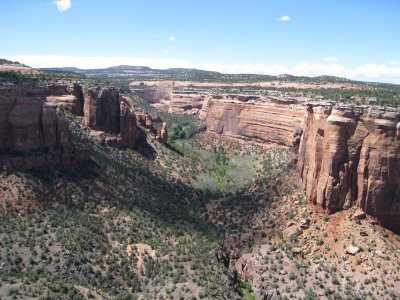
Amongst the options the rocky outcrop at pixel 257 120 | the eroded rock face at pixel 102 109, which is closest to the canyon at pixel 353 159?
the rocky outcrop at pixel 257 120

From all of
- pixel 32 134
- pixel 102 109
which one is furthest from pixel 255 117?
pixel 32 134

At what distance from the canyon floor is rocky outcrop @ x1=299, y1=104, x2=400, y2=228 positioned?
5.94 ft

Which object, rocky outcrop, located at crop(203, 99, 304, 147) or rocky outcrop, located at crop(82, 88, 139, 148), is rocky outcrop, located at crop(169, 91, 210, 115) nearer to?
rocky outcrop, located at crop(203, 99, 304, 147)

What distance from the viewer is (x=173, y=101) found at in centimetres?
16512

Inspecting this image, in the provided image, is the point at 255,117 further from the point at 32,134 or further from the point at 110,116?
the point at 32,134

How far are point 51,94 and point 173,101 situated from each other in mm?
79938

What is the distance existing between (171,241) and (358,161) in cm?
2552

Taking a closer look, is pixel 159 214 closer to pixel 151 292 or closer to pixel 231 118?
pixel 151 292

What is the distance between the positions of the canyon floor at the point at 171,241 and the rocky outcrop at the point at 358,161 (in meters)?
1.81

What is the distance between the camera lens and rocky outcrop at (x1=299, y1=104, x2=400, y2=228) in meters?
56.1

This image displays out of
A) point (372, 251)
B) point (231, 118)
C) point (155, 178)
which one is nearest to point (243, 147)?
point (231, 118)

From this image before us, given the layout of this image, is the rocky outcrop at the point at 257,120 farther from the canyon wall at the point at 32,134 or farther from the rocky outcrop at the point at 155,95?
the rocky outcrop at the point at 155,95

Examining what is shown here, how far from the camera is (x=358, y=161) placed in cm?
5850

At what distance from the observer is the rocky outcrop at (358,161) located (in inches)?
2207
